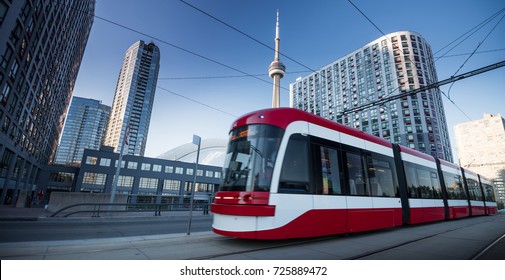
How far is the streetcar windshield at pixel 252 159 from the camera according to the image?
5441 mm

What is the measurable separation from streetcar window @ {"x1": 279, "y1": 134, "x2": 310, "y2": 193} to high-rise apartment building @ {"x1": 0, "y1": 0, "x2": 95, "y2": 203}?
22.0 metres

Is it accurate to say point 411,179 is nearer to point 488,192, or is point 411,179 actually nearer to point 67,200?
point 488,192

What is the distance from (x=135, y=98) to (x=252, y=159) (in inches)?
5269

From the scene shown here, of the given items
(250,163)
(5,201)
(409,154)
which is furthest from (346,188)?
(5,201)

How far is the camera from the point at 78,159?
152375 mm

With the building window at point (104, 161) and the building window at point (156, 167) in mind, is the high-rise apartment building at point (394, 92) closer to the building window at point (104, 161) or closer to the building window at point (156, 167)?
the building window at point (156, 167)

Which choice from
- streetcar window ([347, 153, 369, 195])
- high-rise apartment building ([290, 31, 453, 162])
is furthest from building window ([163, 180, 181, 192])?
streetcar window ([347, 153, 369, 195])

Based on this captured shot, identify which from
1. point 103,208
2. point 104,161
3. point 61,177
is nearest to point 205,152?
point 104,161

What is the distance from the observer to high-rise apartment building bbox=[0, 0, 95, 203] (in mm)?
24266

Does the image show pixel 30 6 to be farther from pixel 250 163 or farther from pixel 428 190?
pixel 428 190

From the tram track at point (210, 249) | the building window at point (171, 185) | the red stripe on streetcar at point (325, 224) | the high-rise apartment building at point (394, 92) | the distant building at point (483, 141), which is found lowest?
the tram track at point (210, 249)

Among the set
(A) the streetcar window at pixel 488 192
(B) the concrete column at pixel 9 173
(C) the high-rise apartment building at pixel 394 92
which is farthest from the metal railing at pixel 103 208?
(C) the high-rise apartment building at pixel 394 92

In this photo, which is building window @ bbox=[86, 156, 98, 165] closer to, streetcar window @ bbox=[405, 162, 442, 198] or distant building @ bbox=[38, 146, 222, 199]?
distant building @ bbox=[38, 146, 222, 199]

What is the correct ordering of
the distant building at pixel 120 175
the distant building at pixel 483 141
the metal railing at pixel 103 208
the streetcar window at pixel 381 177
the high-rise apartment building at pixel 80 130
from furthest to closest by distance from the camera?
the high-rise apartment building at pixel 80 130 → the distant building at pixel 120 175 → the distant building at pixel 483 141 → the metal railing at pixel 103 208 → the streetcar window at pixel 381 177
